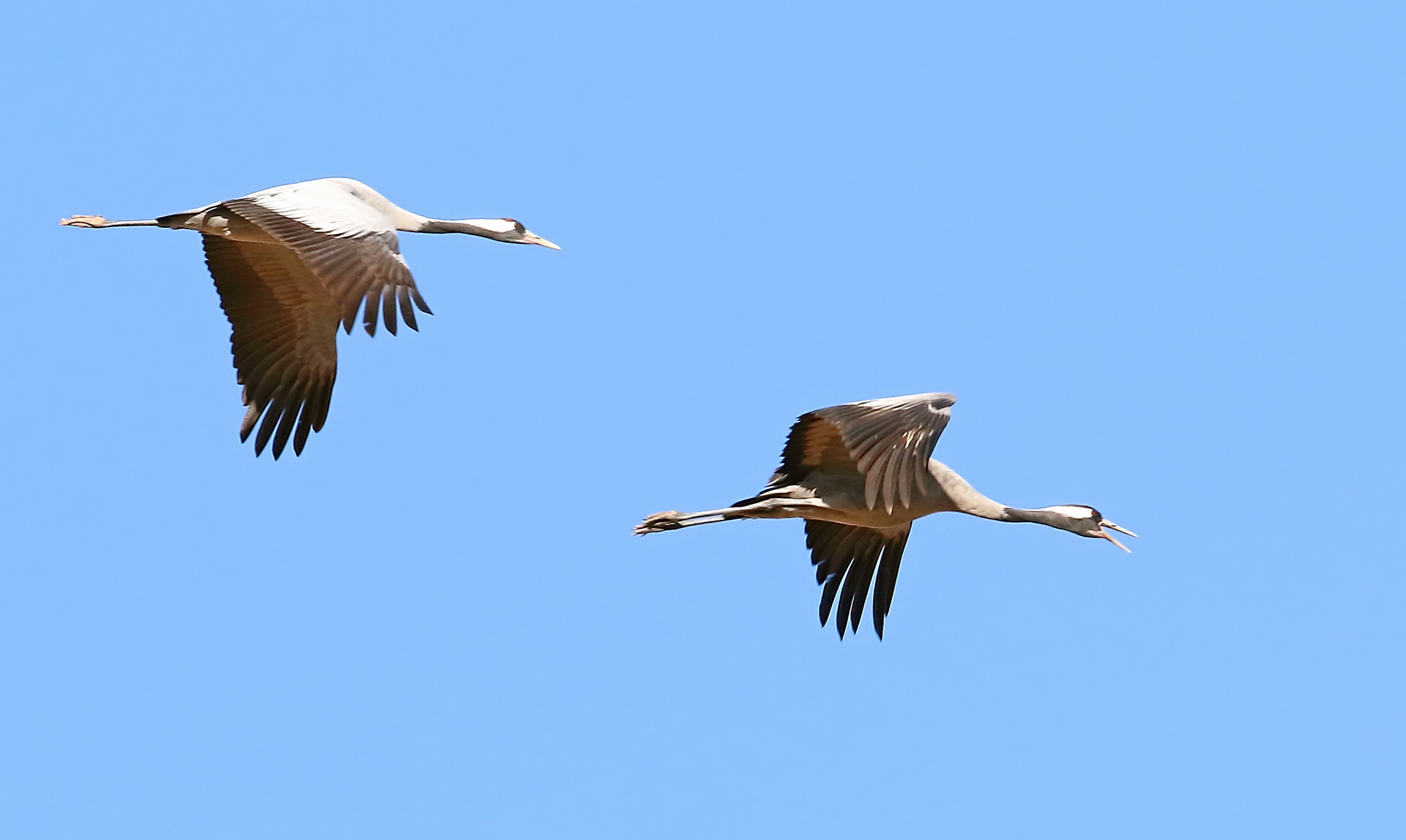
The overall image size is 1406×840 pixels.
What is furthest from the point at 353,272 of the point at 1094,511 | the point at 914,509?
the point at 1094,511

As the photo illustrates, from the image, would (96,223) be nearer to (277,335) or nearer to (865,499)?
(277,335)

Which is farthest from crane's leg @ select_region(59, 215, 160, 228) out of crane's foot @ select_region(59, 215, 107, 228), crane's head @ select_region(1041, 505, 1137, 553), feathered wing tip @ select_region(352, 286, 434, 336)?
crane's head @ select_region(1041, 505, 1137, 553)

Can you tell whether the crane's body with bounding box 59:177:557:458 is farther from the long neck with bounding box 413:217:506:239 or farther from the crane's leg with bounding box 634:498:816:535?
the crane's leg with bounding box 634:498:816:535

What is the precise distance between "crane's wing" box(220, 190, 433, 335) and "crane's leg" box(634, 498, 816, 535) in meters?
2.40

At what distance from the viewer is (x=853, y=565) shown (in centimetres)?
1455

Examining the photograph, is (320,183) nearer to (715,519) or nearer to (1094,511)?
(715,519)

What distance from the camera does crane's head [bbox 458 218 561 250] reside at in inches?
573

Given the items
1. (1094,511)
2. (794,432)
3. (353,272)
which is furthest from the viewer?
(1094,511)

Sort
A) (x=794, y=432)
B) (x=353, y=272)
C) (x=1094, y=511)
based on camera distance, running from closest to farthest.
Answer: (x=353, y=272)
(x=794, y=432)
(x=1094, y=511)

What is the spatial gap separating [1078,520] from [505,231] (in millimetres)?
3994

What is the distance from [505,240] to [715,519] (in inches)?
97.6

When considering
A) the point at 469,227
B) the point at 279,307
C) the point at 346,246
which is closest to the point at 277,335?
the point at 279,307

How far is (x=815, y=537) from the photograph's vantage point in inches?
572

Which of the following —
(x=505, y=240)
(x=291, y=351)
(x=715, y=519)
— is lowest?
(x=715, y=519)
